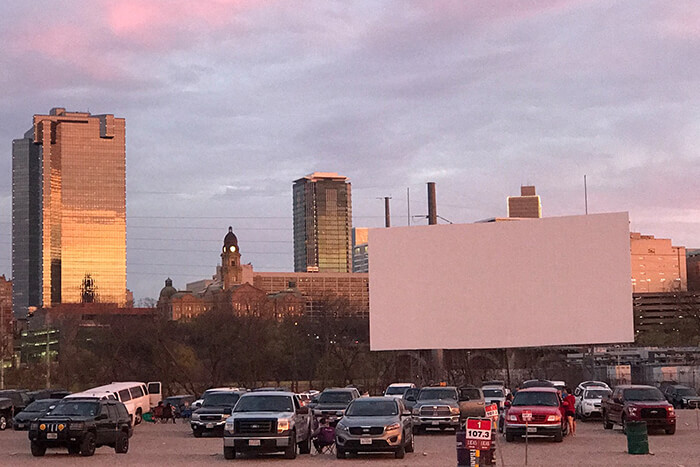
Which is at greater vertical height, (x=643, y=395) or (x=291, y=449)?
(x=643, y=395)

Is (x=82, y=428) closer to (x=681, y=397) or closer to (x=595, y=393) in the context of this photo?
(x=595, y=393)

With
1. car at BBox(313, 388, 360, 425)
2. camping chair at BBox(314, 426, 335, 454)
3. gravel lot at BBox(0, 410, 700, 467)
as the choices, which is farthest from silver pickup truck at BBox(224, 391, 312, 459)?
car at BBox(313, 388, 360, 425)

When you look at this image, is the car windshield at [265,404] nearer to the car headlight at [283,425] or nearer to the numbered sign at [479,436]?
the car headlight at [283,425]

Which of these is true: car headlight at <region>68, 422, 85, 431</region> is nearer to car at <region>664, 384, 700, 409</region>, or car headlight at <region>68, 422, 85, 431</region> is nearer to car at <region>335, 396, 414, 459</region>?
car at <region>335, 396, 414, 459</region>

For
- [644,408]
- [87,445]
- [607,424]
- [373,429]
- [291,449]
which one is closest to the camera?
[373,429]

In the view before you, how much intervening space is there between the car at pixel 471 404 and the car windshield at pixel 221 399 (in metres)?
7.36

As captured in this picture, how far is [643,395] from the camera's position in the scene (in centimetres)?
3334

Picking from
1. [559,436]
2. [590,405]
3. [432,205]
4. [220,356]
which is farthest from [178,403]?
[220,356]

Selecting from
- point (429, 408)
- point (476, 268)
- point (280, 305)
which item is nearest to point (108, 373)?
point (476, 268)

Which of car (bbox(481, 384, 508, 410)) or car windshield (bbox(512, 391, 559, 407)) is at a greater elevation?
car windshield (bbox(512, 391, 559, 407))

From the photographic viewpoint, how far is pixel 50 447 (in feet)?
86.8

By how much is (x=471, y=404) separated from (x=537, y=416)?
22.5 feet

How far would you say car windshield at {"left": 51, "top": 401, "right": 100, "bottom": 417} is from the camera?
27094mm

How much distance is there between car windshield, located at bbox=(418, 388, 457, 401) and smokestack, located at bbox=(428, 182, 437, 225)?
3759 centimetres
